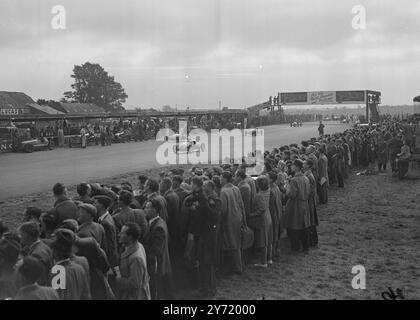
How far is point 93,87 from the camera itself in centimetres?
8212

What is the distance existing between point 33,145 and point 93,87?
192 ft

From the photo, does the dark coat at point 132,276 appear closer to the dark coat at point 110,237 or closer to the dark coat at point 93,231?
the dark coat at point 93,231

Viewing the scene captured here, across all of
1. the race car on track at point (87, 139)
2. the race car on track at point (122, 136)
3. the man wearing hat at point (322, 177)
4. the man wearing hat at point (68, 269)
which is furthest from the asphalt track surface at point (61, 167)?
the man wearing hat at point (68, 269)

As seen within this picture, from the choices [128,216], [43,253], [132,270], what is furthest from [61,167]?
[132,270]

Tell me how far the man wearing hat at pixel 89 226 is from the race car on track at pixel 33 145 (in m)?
22.1

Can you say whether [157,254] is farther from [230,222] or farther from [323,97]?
[323,97]

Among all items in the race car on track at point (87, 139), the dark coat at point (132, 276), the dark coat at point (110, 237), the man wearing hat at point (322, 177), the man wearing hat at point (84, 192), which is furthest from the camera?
the race car on track at point (87, 139)

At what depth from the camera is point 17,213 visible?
1129 centimetres

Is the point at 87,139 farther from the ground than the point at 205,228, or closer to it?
farther from the ground

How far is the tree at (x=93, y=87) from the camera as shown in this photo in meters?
81.7
